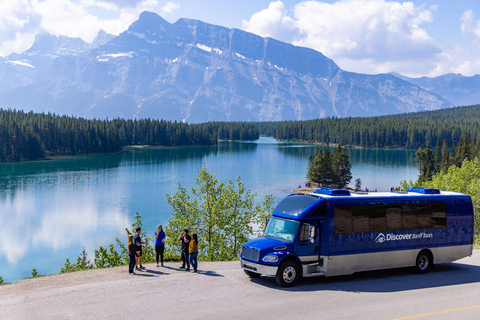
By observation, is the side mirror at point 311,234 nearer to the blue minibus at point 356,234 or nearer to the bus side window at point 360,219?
the blue minibus at point 356,234

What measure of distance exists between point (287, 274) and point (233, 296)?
2872mm

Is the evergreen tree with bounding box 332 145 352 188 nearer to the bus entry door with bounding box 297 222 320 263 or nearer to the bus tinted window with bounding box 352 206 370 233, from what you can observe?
the bus tinted window with bounding box 352 206 370 233

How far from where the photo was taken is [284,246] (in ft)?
65.4

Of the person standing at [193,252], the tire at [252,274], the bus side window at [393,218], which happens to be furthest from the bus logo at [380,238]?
the person standing at [193,252]

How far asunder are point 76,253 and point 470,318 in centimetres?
4401

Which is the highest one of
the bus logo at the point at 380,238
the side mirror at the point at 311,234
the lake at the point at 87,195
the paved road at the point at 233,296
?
the side mirror at the point at 311,234

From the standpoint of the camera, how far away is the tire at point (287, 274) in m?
19.6

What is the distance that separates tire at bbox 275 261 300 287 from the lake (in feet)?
83.7

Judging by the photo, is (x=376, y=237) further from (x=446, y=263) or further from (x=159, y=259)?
(x=159, y=259)

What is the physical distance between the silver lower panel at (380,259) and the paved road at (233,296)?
589 millimetres

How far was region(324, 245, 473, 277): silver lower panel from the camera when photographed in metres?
20.7

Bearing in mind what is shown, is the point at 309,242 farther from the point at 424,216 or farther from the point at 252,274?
the point at 424,216

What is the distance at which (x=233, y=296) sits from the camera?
1836 centimetres

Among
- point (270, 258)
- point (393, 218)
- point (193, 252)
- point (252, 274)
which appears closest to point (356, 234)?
point (393, 218)
